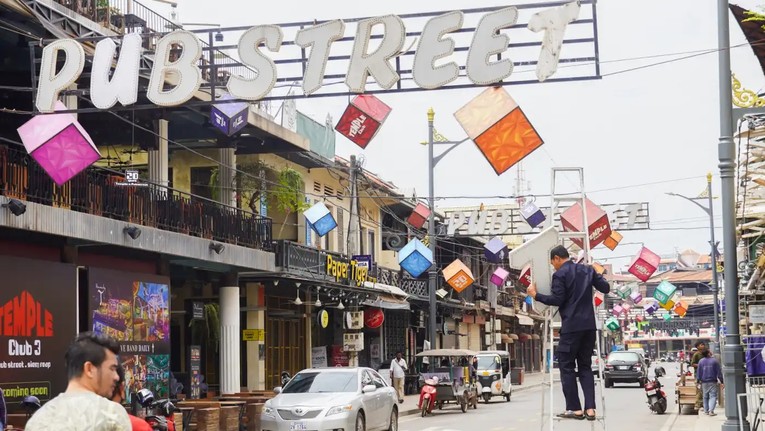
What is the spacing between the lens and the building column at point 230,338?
1210 inches

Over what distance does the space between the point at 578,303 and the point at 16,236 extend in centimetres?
1300

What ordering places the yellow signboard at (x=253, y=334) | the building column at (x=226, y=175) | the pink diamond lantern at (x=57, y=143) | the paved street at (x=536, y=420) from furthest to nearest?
the yellow signboard at (x=253, y=334), the building column at (x=226, y=175), the paved street at (x=536, y=420), the pink diamond lantern at (x=57, y=143)

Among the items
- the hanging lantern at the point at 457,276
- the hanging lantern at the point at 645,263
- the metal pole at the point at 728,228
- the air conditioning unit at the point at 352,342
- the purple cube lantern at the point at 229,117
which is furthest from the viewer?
the hanging lantern at the point at 645,263

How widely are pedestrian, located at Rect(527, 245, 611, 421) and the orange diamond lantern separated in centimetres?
612

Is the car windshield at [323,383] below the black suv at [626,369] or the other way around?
the other way around

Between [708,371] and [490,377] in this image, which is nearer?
[708,371]

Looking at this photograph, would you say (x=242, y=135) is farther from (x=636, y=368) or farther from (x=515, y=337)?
(x=515, y=337)

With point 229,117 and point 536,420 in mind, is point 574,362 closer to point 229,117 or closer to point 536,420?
point 229,117

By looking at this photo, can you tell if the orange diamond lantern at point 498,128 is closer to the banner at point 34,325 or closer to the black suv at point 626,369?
the banner at point 34,325

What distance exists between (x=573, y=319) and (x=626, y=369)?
4208cm

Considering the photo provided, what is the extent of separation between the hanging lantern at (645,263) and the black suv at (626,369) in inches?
315

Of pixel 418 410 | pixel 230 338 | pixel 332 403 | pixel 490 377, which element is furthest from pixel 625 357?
pixel 332 403

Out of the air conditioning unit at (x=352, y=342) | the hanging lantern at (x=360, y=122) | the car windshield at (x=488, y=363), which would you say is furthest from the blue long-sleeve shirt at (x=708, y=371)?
the air conditioning unit at (x=352, y=342)

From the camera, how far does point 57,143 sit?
19.5 metres
